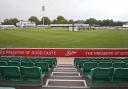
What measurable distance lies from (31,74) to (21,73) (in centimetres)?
29

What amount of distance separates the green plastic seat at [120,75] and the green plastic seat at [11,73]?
2.72m

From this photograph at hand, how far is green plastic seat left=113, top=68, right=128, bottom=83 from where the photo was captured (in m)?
8.36

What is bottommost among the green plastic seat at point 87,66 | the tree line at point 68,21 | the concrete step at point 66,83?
the tree line at point 68,21

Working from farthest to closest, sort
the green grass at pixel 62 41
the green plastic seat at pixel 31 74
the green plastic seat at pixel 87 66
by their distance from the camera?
1. the green grass at pixel 62 41
2. the green plastic seat at pixel 87 66
3. the green plastic seat at pixel 31 74

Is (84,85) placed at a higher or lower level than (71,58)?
higher

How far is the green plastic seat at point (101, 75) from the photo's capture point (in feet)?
27.2

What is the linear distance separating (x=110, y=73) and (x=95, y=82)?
50cm

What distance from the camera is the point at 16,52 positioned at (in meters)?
26.6

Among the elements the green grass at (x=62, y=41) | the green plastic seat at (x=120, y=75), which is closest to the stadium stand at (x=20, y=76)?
the green plastic seat at (x=120, y=75)

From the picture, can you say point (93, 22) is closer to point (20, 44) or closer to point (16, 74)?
point (20, 44)

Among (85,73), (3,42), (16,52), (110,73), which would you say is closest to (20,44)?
(3,42)

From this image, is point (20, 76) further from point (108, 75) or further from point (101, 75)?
point (108, 75)

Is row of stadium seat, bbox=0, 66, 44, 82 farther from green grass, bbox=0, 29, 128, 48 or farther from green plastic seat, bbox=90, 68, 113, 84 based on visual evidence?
green grass, bbox=0, 29, 128, 48

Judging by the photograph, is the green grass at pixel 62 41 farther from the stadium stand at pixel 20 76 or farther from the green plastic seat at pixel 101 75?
the green plastic seat at pixel 101 75
